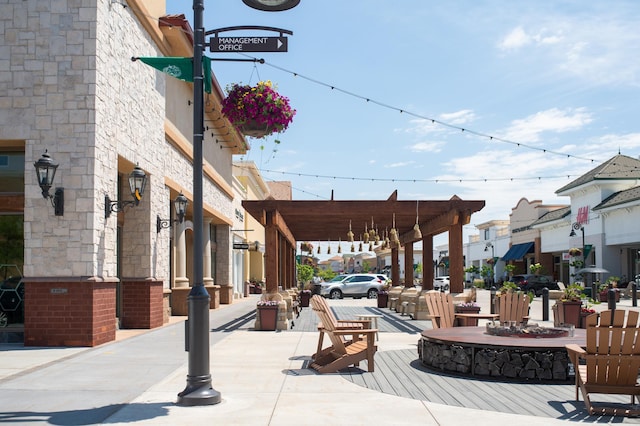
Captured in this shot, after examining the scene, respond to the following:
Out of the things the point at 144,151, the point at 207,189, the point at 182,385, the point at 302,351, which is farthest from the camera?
the point at 207,189

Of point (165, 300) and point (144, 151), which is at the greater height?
point (144, 151)

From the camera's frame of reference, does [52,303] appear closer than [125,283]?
Yes

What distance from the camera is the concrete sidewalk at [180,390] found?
7.12 m

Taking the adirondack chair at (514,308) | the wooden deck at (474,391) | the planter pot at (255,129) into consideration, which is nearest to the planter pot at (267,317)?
the planter pot at (255,129)

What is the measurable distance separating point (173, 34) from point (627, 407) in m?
15.3

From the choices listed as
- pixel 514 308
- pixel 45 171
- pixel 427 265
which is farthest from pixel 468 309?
pixel 45 171

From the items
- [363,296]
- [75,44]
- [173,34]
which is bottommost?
[363,296]

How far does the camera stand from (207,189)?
26859mm

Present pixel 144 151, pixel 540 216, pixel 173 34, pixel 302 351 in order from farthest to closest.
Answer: pixel 540 216 < pixel 173 34 < pixel 144 151 < pixel 302 351

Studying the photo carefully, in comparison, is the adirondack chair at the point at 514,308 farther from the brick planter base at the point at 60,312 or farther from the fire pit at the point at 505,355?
the brick planter base at the point at 60,312

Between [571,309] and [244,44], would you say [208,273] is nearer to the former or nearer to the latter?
[571,309]

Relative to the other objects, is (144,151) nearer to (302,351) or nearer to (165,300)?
(165,300)

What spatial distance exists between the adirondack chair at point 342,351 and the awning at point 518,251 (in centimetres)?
5694

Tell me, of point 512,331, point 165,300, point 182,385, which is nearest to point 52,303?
point 182,385
